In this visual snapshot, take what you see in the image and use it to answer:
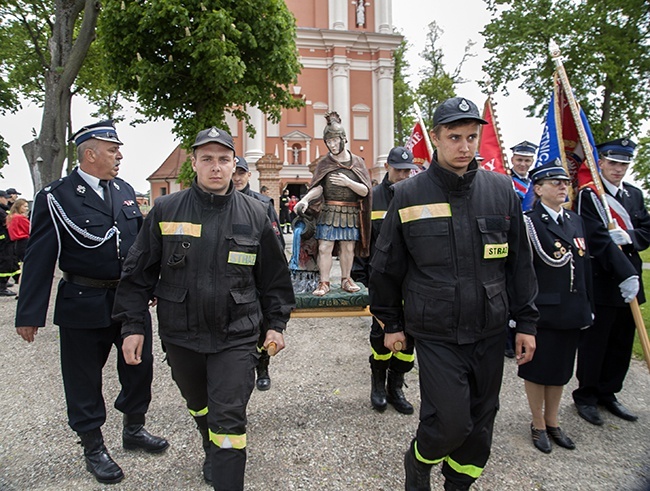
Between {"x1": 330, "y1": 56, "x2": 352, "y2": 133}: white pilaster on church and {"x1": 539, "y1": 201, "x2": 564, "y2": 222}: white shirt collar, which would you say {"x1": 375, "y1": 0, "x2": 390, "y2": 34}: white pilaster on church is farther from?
{"x1": 539, "y1": 201, "x2": 564, "y2": 222}: white shirt collar

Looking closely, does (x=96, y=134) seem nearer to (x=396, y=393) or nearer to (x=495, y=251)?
(x=495, y=251)

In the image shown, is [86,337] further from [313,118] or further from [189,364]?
[313,118]

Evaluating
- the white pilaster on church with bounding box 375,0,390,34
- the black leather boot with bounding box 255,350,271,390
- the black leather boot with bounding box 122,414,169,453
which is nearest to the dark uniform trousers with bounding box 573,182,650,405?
the black leather boot with bounding box 255,350,271,390

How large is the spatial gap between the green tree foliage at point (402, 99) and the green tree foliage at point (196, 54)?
31.0 meters

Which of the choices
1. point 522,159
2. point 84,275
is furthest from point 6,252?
point 522,159

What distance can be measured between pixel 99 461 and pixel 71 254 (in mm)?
1496

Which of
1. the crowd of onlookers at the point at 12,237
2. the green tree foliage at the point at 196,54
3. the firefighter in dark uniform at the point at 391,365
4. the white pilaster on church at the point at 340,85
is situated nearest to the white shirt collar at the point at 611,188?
the firefighter in dark uniform at the point at 391,365

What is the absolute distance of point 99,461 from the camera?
3.31 meters

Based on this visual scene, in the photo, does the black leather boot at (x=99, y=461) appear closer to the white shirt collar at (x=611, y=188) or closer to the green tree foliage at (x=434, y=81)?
the white shirt collar at (x=611, y=188)

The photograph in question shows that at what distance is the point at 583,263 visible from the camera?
374 cm

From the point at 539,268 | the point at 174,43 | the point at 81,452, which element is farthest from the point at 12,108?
the point at 539,268

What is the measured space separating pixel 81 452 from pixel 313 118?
3417cm

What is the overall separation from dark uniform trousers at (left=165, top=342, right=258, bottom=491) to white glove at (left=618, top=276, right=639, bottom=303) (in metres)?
3.13

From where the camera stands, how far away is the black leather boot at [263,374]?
494 cm
